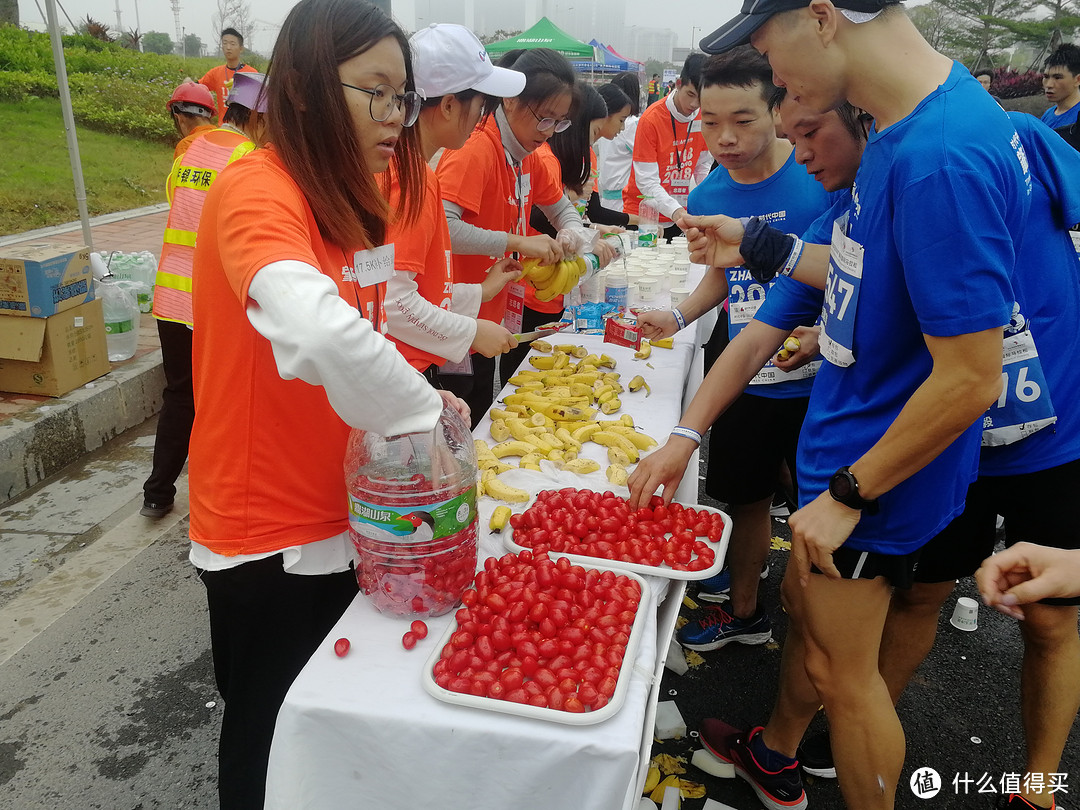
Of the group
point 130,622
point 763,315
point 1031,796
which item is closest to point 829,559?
point 763,315

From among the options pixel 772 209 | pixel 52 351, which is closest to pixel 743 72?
pixel 772 209

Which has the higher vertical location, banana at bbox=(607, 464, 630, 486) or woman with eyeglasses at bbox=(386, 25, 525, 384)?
woman with eyeglasses at bbox=(386, 25, 525, 384)

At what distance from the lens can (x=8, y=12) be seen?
41.1 feet

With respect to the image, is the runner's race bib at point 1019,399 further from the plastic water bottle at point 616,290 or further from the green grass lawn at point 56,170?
the green grass lawn at point 56,170

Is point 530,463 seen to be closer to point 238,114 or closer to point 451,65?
point 451,65

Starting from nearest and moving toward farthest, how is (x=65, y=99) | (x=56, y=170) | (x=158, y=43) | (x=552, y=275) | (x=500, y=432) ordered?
(x=500, y=432) → (x=552, y=275) → (x=65, y=99) → (x=56, y=170) → (x=158, y=43)

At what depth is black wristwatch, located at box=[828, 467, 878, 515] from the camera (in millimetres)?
1605

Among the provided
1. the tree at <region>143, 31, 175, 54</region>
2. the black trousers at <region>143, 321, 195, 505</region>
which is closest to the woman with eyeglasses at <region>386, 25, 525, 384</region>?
the black trousers at <region>143, 321, 195, 505</region>

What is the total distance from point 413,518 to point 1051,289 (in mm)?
1638

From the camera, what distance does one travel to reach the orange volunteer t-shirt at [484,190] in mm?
3123

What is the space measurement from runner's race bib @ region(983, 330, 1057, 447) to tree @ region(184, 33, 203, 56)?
1231 inches

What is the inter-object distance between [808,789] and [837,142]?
209cm

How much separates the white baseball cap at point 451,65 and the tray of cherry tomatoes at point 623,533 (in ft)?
4.98

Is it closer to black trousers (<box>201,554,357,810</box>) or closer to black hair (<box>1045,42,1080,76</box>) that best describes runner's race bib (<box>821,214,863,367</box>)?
black trousers (<box>201,554,357,810</box>)
